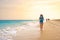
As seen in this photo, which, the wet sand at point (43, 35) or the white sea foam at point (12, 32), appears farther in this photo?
the white sea foam at point (12, 32)

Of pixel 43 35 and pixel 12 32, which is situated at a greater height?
pixel 43 35

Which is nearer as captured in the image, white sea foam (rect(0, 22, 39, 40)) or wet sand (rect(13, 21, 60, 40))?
wet sand (rect(13, 21, 60, 40))

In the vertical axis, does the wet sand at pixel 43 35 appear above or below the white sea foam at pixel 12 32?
above

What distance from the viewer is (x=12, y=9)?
5.98 m

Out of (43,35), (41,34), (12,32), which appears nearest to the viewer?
(43,35)

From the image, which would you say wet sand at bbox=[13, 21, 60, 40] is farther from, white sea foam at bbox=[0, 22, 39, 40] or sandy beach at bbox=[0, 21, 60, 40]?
white sea foam at bbox=[0, 22, 39, 40]

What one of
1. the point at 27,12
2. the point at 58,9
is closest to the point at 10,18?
the point at 27,12

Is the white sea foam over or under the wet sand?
under

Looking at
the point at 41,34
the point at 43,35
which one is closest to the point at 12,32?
the point at 41,34

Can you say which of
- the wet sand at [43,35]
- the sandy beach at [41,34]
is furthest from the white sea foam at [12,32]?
the wet sand at [43,35]

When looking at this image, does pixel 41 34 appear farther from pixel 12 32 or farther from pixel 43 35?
pixel 12 32

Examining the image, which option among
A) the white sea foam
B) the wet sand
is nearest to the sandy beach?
the wet sand

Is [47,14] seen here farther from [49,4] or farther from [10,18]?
[10,18]

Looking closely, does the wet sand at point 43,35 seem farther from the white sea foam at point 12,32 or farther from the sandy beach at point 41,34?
the white sea foam at point 12,32
